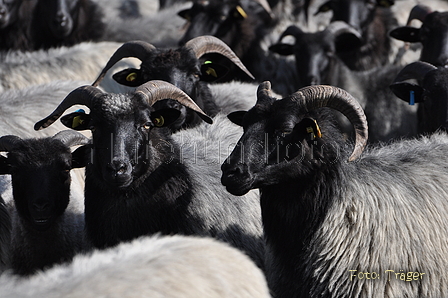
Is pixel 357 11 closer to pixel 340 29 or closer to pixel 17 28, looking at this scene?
pixel 340 29

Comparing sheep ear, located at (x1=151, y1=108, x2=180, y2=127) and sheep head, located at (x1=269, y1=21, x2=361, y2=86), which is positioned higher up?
sheep ear, located at (x1=151, y1=108, x2=180, y2=127)

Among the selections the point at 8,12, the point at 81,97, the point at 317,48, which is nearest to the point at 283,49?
the point at 317,48

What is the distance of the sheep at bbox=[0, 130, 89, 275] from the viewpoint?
15.9 feet

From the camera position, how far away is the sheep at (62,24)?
30.4ft

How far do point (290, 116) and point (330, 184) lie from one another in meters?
0.51

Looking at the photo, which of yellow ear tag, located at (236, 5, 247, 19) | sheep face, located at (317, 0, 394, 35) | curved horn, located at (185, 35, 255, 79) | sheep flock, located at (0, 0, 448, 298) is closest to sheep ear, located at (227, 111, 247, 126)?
sheep flock, located at (0, 0, 448, 298)

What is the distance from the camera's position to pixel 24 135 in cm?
620

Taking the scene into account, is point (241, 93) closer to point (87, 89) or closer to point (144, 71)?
point (144, 71)

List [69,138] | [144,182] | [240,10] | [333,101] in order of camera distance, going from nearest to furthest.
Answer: [333,101], [144,182], [69,138], [240,10]

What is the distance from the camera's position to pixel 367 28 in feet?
30.3

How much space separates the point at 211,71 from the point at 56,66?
2166mm

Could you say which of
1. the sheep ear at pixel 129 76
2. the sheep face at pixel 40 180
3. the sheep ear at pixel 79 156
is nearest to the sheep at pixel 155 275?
the sheep face at pixel 40 180

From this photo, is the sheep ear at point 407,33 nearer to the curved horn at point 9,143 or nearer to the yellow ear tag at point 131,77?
the yellow ear tag at point 131,77

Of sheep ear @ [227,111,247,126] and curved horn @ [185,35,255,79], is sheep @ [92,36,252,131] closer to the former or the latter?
curved horn @ [185,35,255,79]
